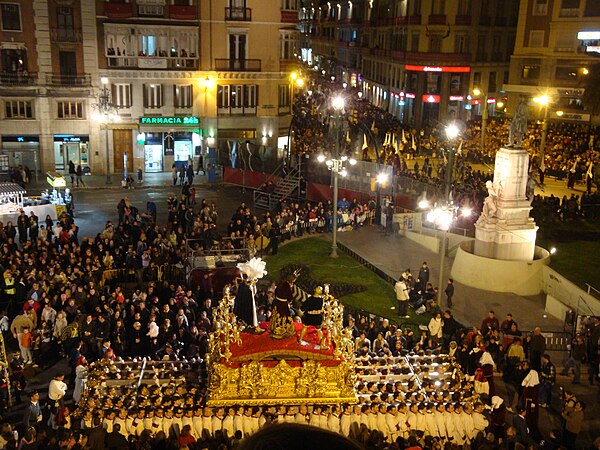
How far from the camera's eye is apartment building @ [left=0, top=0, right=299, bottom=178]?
4425 centimetres

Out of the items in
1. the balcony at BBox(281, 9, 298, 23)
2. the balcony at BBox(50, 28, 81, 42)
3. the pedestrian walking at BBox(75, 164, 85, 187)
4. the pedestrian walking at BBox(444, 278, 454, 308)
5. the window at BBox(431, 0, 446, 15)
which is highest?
the window at BBox(431, 0, 446, 15)

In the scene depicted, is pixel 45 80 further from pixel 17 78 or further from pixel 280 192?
pixel 280 192

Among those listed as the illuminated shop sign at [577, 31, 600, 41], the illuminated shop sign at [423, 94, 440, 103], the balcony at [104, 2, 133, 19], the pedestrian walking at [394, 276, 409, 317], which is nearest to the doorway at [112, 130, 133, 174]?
the balcony at [104, 2, 133, 19]

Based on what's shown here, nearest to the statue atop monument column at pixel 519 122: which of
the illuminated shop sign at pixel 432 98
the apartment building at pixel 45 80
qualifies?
the apartment building at pixel 45 80

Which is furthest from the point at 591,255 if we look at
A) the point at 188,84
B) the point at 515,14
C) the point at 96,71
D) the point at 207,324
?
the point at 515,14

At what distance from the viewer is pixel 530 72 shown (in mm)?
60188

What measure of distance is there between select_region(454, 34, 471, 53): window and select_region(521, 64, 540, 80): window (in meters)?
6.31

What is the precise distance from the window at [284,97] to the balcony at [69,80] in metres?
12.5

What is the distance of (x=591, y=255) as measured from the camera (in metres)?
30.5

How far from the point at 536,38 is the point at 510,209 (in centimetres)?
3711

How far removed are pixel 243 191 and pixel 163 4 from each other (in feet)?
42.9

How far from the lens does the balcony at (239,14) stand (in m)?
46.7

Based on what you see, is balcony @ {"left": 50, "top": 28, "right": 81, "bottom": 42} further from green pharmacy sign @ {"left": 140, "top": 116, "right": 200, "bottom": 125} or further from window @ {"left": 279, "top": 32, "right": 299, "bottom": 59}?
window @ {"left": 279, "top": 32, "right": 299, "bottom": 59}

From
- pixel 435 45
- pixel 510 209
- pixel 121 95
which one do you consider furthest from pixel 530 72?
pixel 510 209
